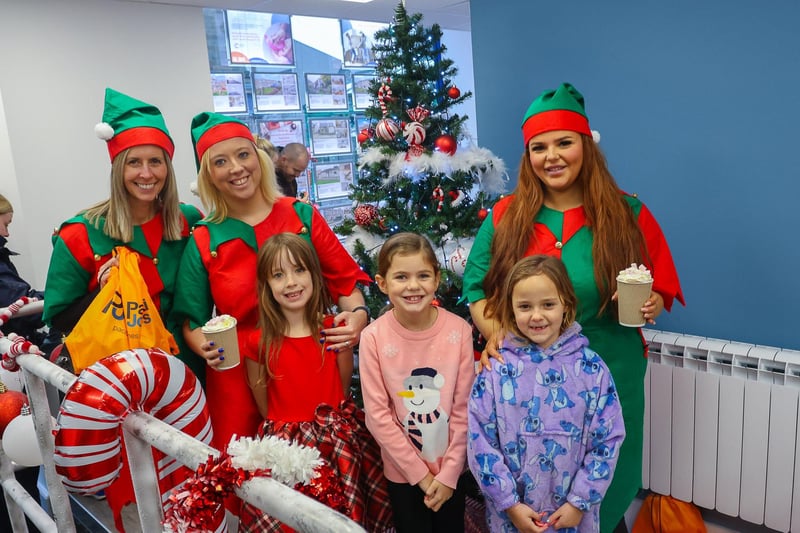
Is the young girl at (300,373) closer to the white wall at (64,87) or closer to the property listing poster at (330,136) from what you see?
the white wall at (64,87)

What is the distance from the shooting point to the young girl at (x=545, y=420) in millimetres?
1804

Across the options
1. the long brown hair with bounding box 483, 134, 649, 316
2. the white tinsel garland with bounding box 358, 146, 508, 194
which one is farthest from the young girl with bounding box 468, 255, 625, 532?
the white tinsel garland with bounding box 358, 146, 508, 194

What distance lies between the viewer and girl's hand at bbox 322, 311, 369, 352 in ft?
6.84

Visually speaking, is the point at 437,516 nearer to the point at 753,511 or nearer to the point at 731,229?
the point at 753,511

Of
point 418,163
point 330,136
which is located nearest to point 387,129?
point 418,163

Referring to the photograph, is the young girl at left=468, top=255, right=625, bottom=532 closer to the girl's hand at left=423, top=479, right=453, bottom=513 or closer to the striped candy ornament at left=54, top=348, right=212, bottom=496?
the girl's hand at left=423, top=479, right=453, bottom=513

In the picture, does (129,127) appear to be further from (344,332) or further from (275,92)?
(275,92)

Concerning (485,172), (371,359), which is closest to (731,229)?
(485,172)

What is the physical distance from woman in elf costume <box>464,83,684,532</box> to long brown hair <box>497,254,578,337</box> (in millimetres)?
67

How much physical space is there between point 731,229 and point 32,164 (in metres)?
4.96

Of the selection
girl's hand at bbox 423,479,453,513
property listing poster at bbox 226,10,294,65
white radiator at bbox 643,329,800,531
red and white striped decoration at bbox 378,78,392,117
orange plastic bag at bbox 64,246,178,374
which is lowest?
white radiator at bbox 643,329,800,531

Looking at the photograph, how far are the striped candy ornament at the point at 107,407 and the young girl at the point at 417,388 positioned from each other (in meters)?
0.61

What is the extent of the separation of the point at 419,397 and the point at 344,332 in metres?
0.35

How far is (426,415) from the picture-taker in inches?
76.2
